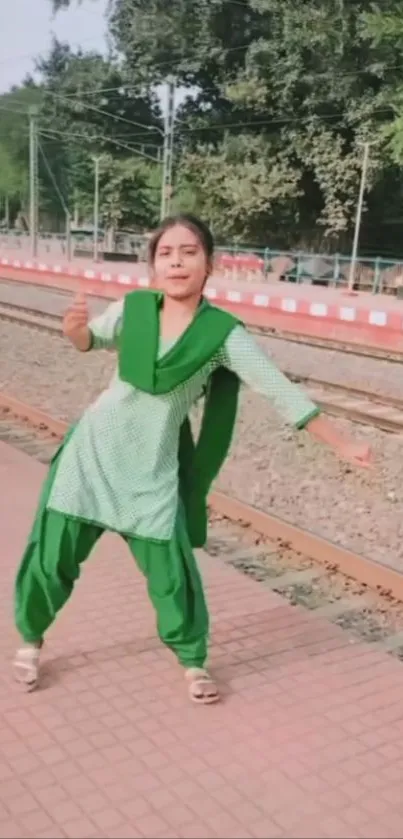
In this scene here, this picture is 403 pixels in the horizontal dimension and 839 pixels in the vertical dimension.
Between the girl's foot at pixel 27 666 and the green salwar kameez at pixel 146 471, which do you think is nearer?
the green salwar kameez at pixel 146 471

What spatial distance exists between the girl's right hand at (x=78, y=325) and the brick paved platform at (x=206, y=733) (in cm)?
128

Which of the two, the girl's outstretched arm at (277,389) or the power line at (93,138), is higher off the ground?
the power line at (93,138)

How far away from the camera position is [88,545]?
331 cm

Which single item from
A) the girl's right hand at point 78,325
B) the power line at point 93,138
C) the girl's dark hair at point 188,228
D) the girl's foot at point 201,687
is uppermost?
the power line at point 93,138

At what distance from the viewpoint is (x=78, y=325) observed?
3.19 meters

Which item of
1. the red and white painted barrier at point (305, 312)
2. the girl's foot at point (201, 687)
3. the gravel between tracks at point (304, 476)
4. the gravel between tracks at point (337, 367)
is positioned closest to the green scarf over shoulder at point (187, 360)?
the girl's foot at point (201, 687)

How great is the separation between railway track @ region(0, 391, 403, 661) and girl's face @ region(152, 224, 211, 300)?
6.36 feet

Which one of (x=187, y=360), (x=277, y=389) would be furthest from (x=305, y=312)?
(x=187, y=360)

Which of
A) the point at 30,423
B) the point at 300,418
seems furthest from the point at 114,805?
the point at 30,423

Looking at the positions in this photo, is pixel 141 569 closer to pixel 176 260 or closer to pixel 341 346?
pixel 176 260

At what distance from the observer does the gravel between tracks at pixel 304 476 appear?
5922 mm

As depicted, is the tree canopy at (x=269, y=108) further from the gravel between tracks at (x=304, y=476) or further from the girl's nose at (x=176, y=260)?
the girl's nose at (x=176, y=260)

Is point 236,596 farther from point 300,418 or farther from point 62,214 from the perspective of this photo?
point 62,214

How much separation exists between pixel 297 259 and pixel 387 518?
24582 mm
